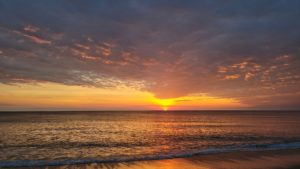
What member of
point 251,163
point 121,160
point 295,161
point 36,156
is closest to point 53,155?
point 36,156

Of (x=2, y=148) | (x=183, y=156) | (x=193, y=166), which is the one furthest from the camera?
(x=2, y=148)

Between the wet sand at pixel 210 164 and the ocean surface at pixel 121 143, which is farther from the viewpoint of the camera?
the ocean surface at pixel 121 143

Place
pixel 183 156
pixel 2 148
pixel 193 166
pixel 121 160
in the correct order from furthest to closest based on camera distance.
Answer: pixel 2 148 < pixel 183 156 < pixel 121 160 < pixel 193 166

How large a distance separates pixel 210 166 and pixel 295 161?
655cm

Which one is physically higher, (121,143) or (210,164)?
(210,164)

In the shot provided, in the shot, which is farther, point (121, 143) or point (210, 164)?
point (121, 143)

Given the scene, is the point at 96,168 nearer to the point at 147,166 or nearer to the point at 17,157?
the point at 147,166

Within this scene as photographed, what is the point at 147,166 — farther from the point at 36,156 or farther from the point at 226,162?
the point at 36,156

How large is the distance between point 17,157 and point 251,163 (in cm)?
1825

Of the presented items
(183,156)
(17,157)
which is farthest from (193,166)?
(17,157)

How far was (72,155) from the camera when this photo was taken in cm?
2089

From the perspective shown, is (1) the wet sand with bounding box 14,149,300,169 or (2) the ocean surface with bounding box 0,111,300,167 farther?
(2) the ocean surface with bounding box 0,111,300,167

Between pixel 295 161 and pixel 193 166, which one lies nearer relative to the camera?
pixel 193 166

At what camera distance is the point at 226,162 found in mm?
16672
